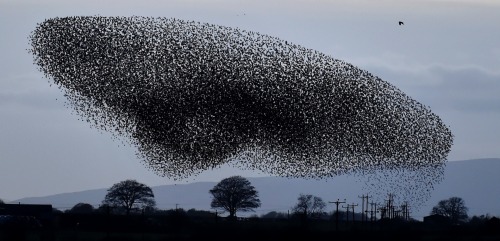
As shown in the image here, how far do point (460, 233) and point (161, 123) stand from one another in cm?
2705

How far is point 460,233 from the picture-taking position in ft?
329

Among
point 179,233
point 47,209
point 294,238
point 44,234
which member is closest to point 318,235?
point 294,238

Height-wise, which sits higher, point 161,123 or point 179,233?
point 161,123

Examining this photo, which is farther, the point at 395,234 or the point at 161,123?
the point at 161,123

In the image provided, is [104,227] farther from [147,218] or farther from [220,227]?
[220,227]

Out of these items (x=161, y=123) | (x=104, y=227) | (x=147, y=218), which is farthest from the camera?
(x=147, y=218)

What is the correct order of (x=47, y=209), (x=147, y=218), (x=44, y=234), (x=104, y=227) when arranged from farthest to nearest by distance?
(x=47, y=209) → (x=147, y=218) → (x=104, y=227) → (x=44, y=234)

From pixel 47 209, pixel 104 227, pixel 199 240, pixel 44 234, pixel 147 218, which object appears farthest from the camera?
pixel 47 209

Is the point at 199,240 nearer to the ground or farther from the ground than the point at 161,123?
nearer to the ground

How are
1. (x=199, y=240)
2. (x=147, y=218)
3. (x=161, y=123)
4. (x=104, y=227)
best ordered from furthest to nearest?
(x=147, y=218), (x=104, y=227), (x=161, y=123), (x=199, y=240)

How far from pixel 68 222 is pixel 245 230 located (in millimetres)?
40612

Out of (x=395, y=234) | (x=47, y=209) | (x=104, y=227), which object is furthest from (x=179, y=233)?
(x=47, y=209)

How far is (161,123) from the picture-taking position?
98500 mm

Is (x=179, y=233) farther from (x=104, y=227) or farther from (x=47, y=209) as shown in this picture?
(x=47, y=209)
